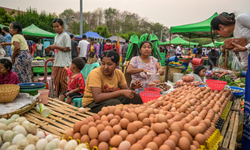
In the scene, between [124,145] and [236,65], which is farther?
[236,65]

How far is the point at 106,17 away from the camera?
193 feet

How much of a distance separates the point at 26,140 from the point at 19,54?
10.9 ft

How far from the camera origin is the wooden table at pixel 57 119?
142 centimetres

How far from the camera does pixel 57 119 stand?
1585 mm

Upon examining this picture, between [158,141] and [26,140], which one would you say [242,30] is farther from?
[26,140]

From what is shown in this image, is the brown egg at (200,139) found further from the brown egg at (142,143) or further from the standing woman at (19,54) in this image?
the standing woman at (19,54)

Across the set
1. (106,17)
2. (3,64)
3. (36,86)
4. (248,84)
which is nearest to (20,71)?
(3,64)

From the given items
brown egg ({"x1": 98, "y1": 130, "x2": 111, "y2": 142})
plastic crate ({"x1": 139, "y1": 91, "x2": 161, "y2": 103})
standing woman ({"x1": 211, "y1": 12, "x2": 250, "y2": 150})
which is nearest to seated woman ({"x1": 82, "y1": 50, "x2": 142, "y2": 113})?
plastic crate ({"x1": 139, "y1": 91, "x2": 161, "y2": 103})

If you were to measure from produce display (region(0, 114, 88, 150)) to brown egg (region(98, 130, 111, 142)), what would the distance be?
107 millimetres

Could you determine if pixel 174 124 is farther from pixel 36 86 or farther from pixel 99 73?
pixel 36 86

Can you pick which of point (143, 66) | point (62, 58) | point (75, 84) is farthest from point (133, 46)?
point (75, 84)

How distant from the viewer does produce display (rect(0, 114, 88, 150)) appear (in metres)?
1.04

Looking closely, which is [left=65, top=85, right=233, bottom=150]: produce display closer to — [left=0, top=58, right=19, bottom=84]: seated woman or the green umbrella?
[left=0, top=58, right=19, bottom=84]: seated woman

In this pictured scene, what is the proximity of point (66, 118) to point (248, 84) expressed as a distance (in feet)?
6.98
